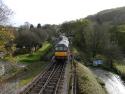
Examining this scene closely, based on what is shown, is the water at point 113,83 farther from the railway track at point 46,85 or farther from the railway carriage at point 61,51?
the railway track at point 46,85

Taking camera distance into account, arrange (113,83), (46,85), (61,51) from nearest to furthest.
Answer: (46,85)
(113,83)
(61,51)

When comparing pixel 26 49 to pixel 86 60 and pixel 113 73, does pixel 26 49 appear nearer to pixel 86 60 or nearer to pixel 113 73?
pixel 86 60

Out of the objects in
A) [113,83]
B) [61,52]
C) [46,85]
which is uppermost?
[61,52]

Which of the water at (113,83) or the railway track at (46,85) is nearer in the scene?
the railway track at (46,85)

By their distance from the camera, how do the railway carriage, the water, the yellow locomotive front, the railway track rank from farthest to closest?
the yellow locomotive front < the railway carriage < the water < the railway track

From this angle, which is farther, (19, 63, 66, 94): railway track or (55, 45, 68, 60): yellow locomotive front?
(55, 45, 68, 60): yellow locomotive front

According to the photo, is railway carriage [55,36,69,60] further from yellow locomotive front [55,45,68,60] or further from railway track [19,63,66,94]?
railway track [19,63,66,94]

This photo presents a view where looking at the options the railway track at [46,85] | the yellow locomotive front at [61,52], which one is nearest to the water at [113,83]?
the yellow locomotive front at [61,52]

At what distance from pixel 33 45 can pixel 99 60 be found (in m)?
18.0

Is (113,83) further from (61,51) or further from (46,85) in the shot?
(46,85)

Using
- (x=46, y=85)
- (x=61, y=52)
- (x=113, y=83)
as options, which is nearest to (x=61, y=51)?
(x=61, y=52)

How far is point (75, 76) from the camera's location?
36.6 metres

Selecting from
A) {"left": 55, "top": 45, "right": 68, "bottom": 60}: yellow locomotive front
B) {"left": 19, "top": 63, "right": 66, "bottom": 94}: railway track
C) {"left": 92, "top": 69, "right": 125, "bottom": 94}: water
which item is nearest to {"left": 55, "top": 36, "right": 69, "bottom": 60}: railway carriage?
{"left": 55, "top": 45, "right": 68, "bottom": 60}: yellow locomotive front

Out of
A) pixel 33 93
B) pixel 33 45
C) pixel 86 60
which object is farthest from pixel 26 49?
pixel 33 93
